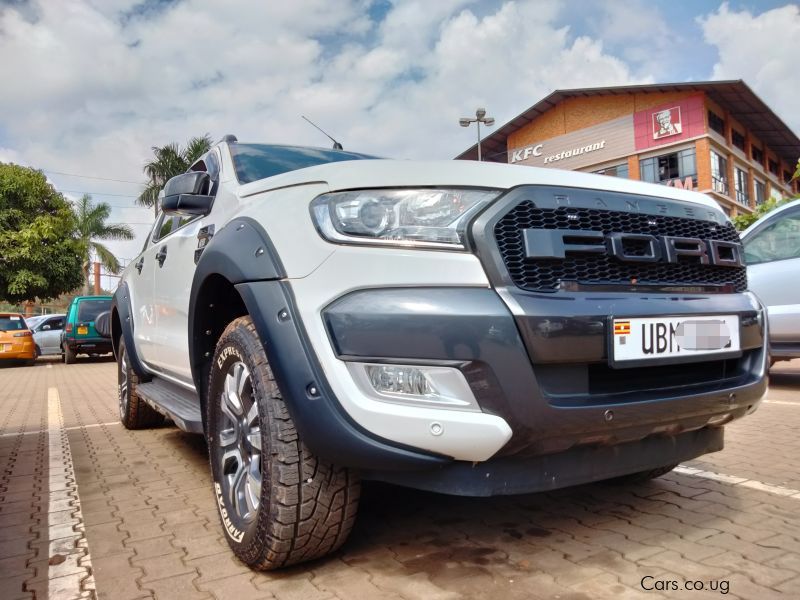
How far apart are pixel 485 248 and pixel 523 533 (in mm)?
1261

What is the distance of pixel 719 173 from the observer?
1224 inches

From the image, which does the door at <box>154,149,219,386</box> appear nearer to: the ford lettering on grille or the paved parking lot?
the paved parking lot

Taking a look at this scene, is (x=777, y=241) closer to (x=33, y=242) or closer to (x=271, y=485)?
(x=271, y=485)

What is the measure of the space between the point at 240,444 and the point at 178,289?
1.29 metres

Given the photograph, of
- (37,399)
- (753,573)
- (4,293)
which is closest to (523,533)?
(753,573)

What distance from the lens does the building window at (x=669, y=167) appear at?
99.0 ft

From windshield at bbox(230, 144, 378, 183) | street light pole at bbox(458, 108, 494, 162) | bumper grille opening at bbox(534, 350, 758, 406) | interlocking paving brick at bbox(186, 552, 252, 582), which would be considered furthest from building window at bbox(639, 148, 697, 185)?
interlocking paving brick at bbox(186, 552, 252, 582)

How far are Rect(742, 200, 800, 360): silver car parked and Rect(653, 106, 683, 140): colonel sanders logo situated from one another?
27.4 metres

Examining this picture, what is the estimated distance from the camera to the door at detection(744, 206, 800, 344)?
5.66 meters

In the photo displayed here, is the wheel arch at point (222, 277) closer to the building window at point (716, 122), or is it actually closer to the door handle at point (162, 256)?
the door handle at point (162, 256)

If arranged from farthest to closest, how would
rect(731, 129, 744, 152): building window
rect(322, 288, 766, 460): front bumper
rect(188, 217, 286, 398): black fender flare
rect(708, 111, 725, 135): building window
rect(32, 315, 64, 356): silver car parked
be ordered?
rect(731, 129, 744, 152): building window < rect(708, 111, 725, 135): building window < rect(32, 315, 64, 356): silver car parked < rect(188, 217, 286, 398): black fender flare < rect(322, 288, 766, 460): front bumper

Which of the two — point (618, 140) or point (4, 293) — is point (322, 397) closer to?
point (4, 293)

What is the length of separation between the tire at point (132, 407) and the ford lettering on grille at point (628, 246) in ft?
12.6

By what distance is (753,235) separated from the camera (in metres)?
5.95
